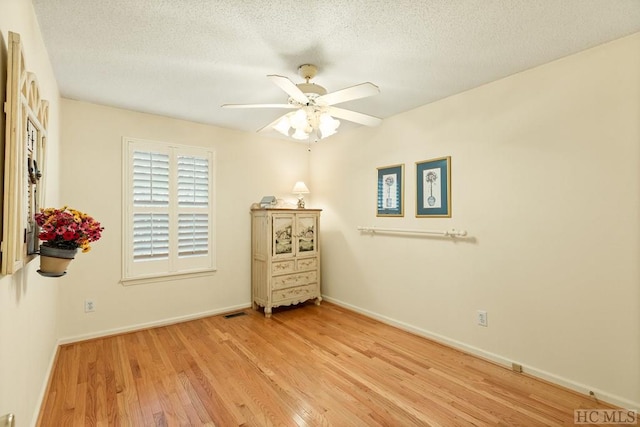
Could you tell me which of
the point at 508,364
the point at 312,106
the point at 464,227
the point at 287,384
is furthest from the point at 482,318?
the point at 312,106

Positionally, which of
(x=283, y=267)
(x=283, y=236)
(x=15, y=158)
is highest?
(x=15, y=158)

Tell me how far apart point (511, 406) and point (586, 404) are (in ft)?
1.68

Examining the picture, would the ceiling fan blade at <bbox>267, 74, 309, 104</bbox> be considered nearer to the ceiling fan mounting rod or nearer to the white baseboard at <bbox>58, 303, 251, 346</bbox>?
the ceiling fan mounting rod

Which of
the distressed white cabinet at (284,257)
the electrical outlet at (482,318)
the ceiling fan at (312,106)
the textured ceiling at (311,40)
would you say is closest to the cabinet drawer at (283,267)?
the distressed white cabinet at (284,257)

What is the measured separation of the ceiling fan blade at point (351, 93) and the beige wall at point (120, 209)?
224cm

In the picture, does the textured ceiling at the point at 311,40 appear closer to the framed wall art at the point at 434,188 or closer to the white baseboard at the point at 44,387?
the framed wall art at the point at 434,188

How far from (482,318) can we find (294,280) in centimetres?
223

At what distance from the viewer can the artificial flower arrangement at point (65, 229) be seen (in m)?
1.51

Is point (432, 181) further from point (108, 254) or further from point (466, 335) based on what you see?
point (108, 254)

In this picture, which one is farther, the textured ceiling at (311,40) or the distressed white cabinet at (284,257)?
the distressed white cabinet at (284,257)

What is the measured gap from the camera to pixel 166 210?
141 inches

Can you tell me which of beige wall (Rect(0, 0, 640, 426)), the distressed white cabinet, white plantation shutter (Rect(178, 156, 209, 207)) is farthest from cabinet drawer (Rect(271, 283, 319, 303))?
white plantation shutter (Rect(178, 156, 209, 207))

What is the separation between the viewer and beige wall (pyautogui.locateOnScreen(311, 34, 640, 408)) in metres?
2.07

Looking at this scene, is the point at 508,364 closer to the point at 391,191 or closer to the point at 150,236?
the point at 391,191
